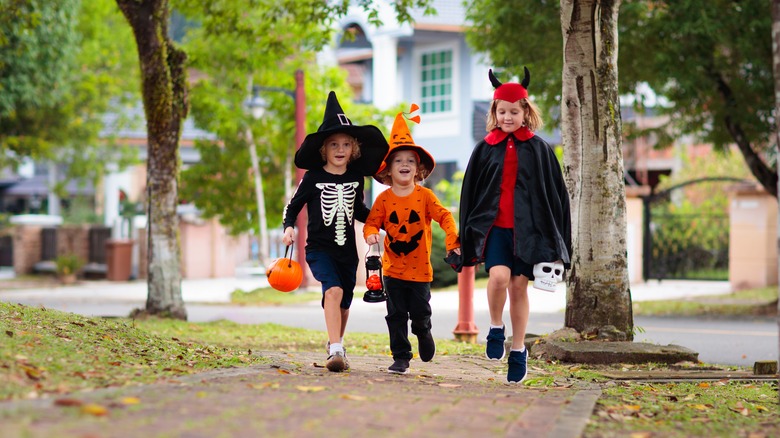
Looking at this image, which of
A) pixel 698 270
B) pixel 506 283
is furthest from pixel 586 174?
pixel 698 270

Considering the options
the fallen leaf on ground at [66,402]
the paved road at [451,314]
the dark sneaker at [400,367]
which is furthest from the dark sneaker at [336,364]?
the paved road at [451,314]

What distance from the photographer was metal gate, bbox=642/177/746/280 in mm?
24734

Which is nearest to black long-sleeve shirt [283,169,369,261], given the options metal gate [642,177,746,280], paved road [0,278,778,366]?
paved road [0,278,778,366]

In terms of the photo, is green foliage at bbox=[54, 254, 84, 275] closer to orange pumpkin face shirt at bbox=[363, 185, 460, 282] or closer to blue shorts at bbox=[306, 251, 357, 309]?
blue shorts at bbox=[306, 251, 357, 309]

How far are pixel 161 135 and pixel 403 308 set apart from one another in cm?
678

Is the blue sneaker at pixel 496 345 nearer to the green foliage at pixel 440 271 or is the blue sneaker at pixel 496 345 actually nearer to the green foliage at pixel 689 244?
the green foliage at pixel 440 271

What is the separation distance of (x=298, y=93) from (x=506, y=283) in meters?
14.5

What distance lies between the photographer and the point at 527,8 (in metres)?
15.9

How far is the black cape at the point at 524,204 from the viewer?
23.4ft

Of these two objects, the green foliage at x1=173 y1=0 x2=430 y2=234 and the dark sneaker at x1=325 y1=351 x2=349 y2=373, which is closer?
the dark sneaker at x1=325 y1=351 x2=349 y2=373

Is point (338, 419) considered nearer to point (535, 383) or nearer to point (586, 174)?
point (535, 383)

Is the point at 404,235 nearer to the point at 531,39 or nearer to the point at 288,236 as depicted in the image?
the point at 288,236

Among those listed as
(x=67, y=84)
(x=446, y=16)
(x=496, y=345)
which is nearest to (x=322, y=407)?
(x=496, y=345)

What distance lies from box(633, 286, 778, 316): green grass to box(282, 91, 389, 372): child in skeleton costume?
10.3 metres
